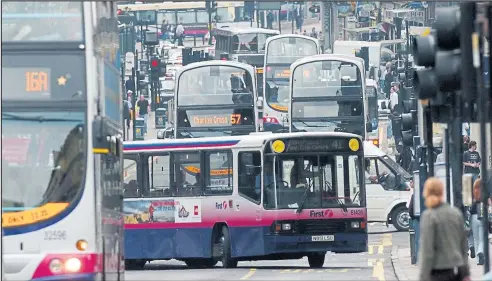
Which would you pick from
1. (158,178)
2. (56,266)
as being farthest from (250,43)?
(56,266)

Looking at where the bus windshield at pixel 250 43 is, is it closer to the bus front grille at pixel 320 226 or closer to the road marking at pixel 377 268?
the road marking at pixel 377 268

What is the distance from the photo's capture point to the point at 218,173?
29.3 m

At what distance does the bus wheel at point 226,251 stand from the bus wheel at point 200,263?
1.29 metres

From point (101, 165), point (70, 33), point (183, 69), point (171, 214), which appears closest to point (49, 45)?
point (70, 33)

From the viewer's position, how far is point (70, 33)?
1697 centimetres

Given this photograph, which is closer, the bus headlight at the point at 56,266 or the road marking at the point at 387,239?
the bus headlight at the point at 56,266

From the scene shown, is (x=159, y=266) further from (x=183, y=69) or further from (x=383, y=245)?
(x=183, y=69)

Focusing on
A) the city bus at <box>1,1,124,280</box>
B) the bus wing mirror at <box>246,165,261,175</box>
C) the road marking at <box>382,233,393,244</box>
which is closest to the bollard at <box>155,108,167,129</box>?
the road marking at <box>382,233,393,244</box>

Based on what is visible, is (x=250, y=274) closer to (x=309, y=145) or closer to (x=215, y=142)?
(x=309, y=145)

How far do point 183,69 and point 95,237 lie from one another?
31.4m

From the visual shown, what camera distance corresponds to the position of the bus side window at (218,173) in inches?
1147

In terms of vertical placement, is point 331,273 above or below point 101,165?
below

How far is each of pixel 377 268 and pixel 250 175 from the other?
2923 mm

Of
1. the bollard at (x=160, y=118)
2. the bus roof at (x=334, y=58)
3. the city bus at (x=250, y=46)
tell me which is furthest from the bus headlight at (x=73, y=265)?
the city bus at (x=250, y=46)
